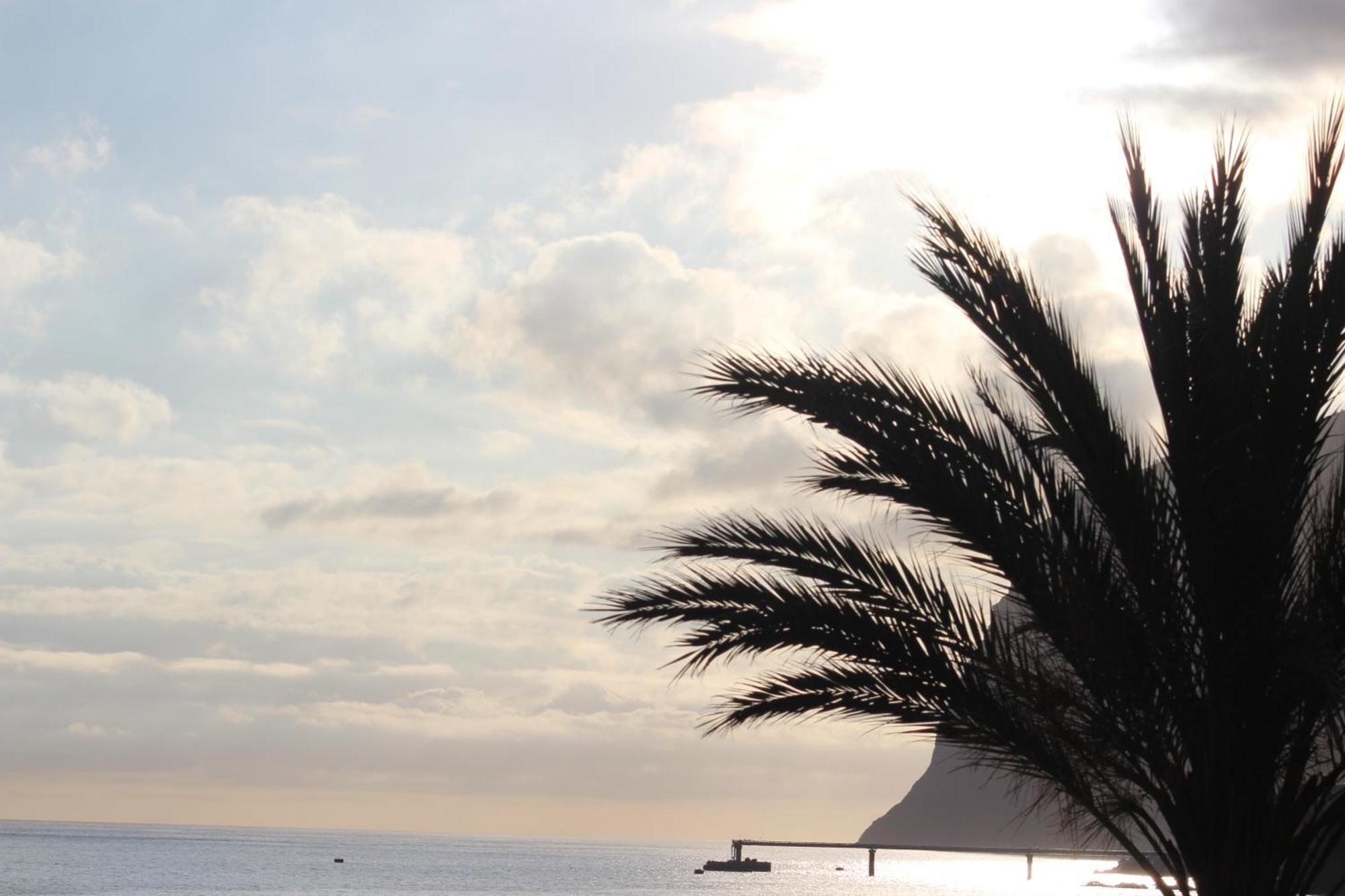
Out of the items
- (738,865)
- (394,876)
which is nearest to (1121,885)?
(738,865)

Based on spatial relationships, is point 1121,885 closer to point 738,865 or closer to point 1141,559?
point 738,865

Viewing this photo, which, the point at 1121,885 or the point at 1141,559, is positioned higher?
the point at 1141,559

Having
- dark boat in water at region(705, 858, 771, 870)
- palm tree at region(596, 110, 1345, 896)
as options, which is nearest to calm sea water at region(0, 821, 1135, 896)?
dark boat in water at region(705, 858, 771, 870)

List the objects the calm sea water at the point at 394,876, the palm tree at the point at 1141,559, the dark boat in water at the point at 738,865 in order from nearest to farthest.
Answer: the palm tree at the point at 1141,559 → the calm sea water at the point at 394,876 → the dark boat in water at the point at 738,865

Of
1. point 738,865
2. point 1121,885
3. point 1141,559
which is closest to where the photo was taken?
point 1141,559

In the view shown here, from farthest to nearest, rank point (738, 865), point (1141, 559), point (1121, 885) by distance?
point (738, 865) < point (1121, 885) < point (1141, 559)

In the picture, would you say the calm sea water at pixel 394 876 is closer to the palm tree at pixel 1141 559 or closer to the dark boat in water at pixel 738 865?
the dark boat in water at pixel 738 865

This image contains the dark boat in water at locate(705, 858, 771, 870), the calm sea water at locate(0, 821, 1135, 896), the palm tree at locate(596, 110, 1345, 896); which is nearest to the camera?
the palm tree at locate(596, 110, 1345, 896)

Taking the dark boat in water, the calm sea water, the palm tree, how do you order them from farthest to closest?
the dark boat in water < the calm sea water < the palm tree

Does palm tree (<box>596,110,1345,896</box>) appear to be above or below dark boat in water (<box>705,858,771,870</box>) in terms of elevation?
above

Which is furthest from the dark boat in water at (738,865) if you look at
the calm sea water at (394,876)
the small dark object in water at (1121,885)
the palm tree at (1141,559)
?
the palm tree at (1141,559)

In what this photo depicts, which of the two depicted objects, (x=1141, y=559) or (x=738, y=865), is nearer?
(x=1141, y=559)

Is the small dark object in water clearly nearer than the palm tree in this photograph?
No

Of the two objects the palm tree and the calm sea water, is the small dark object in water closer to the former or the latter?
the calm sea water
